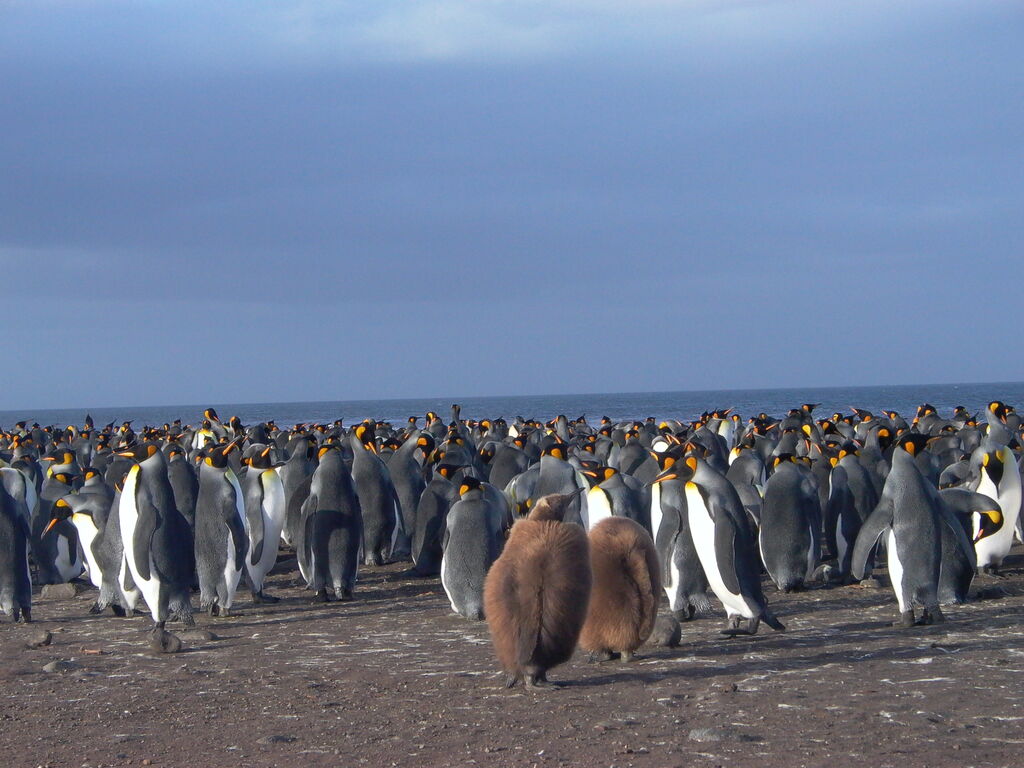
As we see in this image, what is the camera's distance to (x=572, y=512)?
9.20 m

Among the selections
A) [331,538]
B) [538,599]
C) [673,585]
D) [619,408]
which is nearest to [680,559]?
[673,585]

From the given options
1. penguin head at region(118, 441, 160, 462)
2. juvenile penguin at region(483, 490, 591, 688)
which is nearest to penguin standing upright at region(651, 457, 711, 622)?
juvenile penguin at region(483, 490, 591, 688)

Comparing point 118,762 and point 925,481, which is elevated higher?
point 925,481

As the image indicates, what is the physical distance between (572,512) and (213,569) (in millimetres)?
2724

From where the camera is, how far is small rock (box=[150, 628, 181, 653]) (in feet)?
22.1

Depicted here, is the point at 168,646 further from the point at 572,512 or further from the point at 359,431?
the point at 359,431

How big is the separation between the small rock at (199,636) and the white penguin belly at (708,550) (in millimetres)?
3000

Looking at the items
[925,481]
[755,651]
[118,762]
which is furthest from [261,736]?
[925,481]

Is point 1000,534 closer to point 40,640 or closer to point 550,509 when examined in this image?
point 550,509

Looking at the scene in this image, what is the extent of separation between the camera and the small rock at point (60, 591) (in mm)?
9539

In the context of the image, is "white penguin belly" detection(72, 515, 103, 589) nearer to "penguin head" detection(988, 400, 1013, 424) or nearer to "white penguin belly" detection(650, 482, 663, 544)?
"white penguin belly" detection(650, 482, 663, 544)

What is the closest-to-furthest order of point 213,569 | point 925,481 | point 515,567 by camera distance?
point 515,567 → point 925,481 → point 213,569

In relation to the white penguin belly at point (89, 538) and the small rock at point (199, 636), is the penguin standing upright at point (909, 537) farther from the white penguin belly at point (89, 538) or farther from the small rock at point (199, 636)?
the white penguin belly at point (89, 538)

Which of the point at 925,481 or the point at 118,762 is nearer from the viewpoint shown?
the point at 118,762
